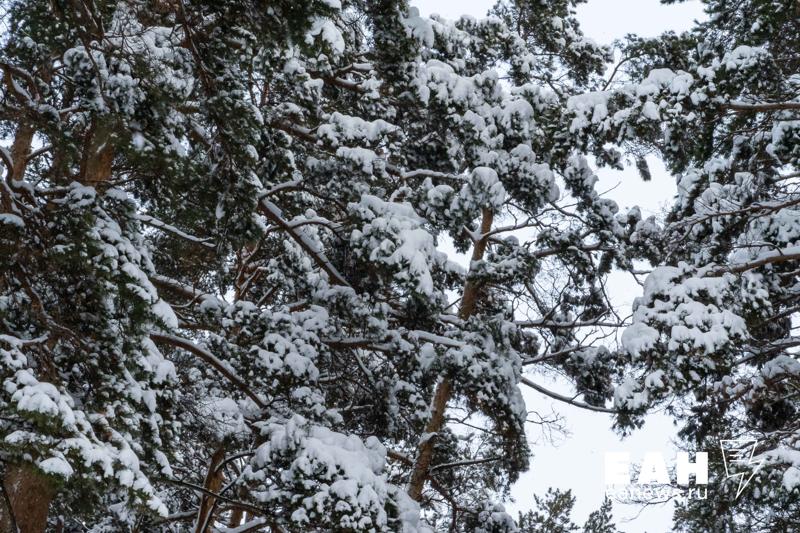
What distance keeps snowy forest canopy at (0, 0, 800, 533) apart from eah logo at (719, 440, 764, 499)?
14 cm

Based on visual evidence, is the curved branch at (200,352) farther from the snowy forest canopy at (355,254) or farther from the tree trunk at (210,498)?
the tree trunk at (210,498)

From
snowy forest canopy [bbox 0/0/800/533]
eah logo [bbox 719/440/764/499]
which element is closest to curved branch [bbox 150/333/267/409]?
snowy forest canopy [bbox 0/0/800/533]

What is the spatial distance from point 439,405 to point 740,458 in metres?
3.61

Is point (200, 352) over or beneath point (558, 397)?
beneath

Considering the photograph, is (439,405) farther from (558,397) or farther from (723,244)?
(723,244)

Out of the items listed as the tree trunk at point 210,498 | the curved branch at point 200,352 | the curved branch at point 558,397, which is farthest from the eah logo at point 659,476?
the curved branch at point 200,352

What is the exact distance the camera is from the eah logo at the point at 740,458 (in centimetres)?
823

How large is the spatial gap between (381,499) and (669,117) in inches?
185

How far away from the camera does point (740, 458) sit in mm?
9008

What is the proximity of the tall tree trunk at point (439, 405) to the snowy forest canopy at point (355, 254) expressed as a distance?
0.05 m

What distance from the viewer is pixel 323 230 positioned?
10.7 metres

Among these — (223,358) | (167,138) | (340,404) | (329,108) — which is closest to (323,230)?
(329,108)

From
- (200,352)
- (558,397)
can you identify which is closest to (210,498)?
(200,352)

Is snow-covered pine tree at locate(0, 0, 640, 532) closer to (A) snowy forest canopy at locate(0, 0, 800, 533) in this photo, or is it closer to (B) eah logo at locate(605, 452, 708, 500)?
(A) snowy forest canopy at locate(0, 0, 800, 533)
